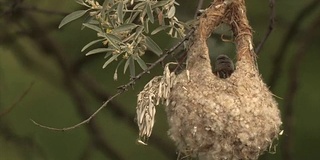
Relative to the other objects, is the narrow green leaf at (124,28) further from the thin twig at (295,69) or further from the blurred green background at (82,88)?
the thin twig at (295,69)

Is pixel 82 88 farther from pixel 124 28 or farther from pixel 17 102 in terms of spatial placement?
pixel 124 28

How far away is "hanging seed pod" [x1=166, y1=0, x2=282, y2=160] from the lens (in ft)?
5.67

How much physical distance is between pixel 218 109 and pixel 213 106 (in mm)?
12

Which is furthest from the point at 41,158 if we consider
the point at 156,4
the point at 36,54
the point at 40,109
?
the point at 156,4

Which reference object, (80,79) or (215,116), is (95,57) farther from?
(215,116)

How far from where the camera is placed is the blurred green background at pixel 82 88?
2.91m

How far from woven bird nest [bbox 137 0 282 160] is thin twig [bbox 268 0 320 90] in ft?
3.36

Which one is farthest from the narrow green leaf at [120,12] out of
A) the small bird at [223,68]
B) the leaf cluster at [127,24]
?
the small bird at [223,68]

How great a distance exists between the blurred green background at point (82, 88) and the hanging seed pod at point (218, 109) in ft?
3.48

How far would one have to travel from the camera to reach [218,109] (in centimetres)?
173

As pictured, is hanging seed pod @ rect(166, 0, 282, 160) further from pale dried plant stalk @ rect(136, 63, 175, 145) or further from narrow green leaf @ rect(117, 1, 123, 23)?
narrow green leaf @ rect(117, 1, 123, 23)

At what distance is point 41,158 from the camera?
3158 mm

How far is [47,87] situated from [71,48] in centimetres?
20

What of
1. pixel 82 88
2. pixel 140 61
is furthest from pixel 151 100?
pixel 82 88
